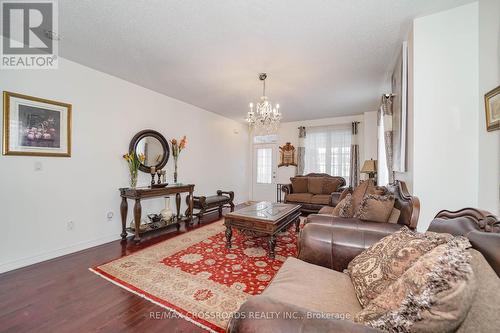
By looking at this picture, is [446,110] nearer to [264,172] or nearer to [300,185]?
[300,185]

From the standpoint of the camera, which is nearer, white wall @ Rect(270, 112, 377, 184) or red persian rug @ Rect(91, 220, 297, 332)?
red persian rug @ Rect(91, 220, 297, 332)

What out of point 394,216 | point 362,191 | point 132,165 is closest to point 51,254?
point 132,165

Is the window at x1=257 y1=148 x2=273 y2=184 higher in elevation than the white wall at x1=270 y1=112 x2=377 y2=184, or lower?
lower

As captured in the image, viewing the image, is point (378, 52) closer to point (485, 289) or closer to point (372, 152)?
point (485, 289)

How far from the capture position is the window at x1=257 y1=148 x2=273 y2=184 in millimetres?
6883

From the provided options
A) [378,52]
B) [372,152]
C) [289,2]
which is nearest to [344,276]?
[289,2]

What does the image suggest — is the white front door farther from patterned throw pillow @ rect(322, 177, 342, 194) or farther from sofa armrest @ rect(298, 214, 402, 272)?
sofa armrest @ rect(298, 214, 402, 272)

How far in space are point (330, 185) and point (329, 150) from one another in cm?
136

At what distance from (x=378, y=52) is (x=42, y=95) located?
438cm

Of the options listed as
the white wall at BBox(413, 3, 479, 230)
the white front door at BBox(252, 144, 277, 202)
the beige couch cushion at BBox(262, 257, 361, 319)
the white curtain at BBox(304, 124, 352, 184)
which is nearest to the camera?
the beige couch cushion at BBox(262, 257, 361, 319)

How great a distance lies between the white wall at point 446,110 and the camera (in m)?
1.87

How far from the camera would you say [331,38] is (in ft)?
7.59

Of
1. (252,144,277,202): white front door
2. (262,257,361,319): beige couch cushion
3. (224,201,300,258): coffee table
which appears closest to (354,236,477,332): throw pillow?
(262,257,361,319): beige couch cushion

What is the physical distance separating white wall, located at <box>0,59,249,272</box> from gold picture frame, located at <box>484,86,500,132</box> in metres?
A: 4.49
